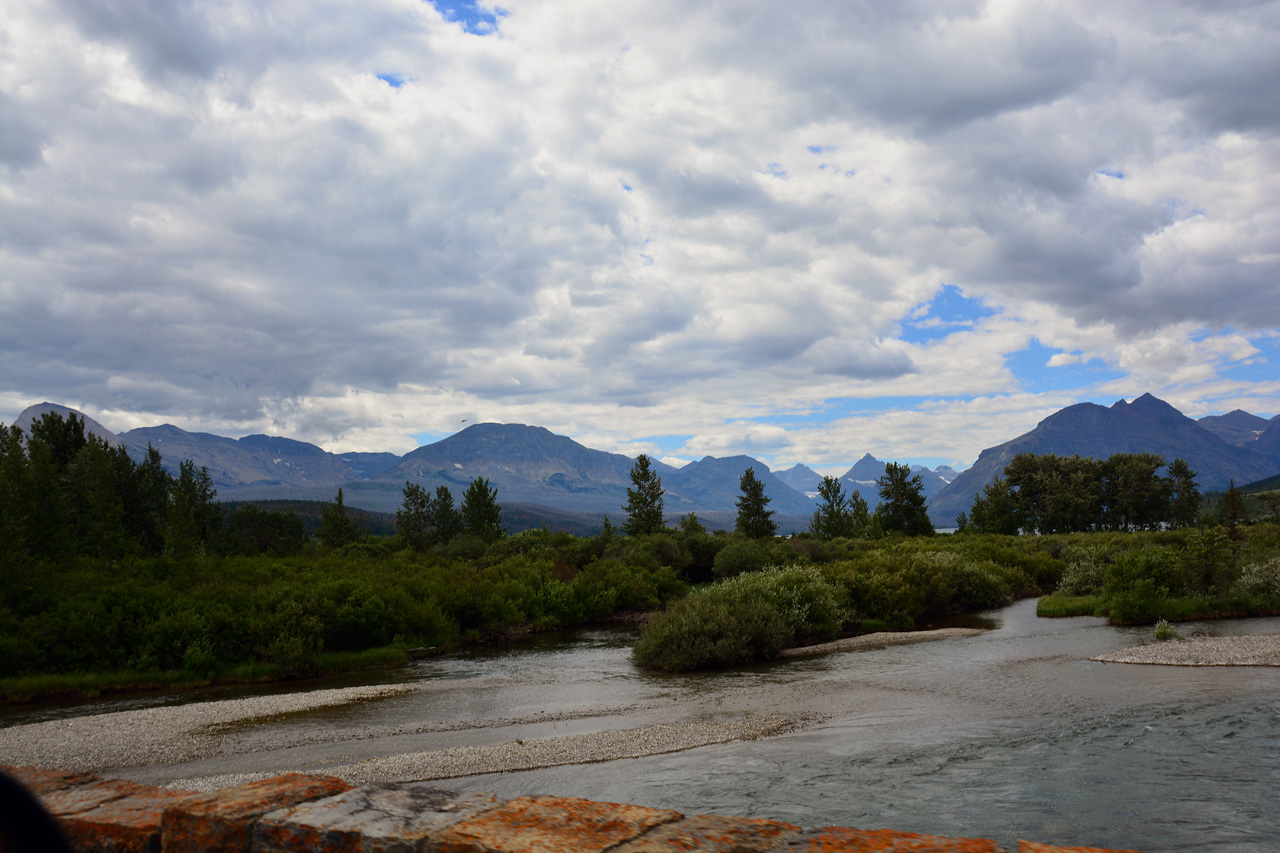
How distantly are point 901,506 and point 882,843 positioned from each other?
3775 inches

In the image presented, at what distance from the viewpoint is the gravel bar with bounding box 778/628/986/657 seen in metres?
32.9

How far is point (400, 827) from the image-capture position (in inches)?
182

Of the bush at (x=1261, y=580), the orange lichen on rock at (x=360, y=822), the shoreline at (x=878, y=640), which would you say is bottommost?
the shoreline at (x=878, y=640)

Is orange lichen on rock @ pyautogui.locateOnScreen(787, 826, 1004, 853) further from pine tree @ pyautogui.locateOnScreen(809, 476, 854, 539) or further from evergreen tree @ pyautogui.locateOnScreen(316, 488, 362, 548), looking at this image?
pine tree @ pyautogui.locateOnScreen(809, 476, 854, 539)

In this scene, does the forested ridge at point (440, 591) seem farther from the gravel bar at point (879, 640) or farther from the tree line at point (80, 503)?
the gravel bar at point (879, 640)

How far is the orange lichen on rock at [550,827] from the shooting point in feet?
14.7

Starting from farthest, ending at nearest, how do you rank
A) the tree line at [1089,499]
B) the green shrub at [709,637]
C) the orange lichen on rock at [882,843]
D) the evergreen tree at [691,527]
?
the tree line at [1089,499]
the evergreen tree at [691,527]
the green shrub at [709,637]
the orange lichen on rock at [882,843]

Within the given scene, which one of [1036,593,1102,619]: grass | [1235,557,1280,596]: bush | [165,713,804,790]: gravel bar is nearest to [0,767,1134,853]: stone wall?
[165,713,804,790]: gravel bar

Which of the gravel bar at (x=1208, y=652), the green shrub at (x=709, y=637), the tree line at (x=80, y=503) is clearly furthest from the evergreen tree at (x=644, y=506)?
the gravel bar at (x=1208, y=652)

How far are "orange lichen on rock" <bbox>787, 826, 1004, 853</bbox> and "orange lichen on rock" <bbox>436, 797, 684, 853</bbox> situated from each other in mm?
1015

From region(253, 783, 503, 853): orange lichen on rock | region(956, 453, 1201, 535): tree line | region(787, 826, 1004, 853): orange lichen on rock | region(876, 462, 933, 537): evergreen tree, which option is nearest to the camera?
region(253, 783, 503, 853): orange lichen on rock

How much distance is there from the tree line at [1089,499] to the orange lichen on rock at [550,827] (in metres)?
104

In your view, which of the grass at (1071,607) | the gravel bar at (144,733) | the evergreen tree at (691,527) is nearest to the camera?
the gravel bar at (144,733)

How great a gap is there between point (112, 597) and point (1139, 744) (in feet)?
136
